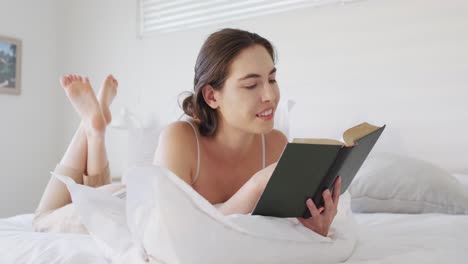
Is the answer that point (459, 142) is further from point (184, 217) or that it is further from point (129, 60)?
point (129, 60)

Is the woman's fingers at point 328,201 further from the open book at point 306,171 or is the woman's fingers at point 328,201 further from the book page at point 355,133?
the book page at point 355,133

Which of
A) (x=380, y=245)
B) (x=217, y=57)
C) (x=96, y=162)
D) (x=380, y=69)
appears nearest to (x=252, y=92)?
(x=217, y=57)

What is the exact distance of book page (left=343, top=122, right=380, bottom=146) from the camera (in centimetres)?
98

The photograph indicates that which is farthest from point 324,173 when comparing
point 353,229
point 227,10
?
point 227,10

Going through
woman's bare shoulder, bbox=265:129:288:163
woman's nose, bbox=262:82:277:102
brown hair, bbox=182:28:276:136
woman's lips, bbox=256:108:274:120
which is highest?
brown hair, bbox=182:28:276:136

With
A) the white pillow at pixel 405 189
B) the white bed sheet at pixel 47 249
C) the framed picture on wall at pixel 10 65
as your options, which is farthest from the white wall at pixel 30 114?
the white pillow at pixel 405 189

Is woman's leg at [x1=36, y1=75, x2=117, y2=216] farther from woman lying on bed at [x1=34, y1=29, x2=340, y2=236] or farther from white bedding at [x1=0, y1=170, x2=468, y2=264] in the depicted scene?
white bedding at [x1=0, y1=170, x2=468, y2=264]

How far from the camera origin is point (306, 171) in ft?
3.15

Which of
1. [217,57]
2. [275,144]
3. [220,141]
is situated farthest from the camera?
[275,144]

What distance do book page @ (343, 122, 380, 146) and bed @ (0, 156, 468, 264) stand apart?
26 cm

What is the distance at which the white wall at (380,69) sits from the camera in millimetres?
2309

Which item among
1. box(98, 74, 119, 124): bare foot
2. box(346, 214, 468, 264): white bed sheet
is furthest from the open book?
box(98, 74, 119, 124): bare foot

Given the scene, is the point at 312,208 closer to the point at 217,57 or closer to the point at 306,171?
the point at 306,171

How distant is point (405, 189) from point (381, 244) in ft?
2.37
